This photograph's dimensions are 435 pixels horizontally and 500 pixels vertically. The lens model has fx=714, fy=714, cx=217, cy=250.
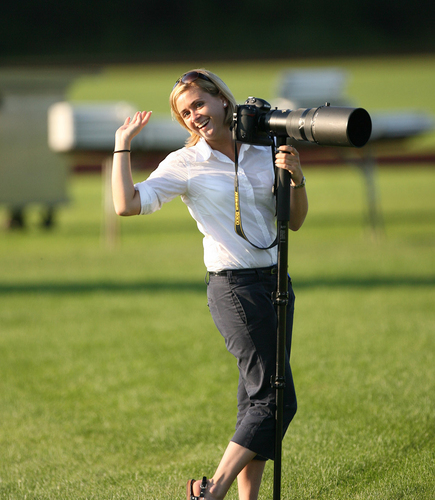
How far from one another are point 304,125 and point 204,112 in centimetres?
44

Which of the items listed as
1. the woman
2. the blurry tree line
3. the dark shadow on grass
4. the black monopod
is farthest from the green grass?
the blurry tree line

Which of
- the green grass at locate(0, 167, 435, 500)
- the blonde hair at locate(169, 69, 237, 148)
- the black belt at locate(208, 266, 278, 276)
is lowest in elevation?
the green grass at locate(0, 167, 435, 500)

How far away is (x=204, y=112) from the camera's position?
2.56m

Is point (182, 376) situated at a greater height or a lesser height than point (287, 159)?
lesser

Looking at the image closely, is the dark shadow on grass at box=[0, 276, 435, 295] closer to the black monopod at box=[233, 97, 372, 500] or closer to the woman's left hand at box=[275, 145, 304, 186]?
Answer: the black monopod at box=[233, 97, 372, 500]

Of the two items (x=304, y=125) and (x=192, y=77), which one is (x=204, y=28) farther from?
(x=304, y=125)

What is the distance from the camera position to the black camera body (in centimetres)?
221

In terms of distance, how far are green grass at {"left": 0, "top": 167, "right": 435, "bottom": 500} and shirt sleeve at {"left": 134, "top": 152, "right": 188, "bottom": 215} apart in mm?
1302

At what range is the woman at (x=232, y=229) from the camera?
2541mm

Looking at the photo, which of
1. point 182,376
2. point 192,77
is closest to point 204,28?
point 182,376

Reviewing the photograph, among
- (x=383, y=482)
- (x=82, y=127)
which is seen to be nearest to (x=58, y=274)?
(x=82, y=127)

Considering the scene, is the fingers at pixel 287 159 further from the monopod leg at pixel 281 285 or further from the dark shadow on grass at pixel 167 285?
the dark shadow on grass at pixel 167 285

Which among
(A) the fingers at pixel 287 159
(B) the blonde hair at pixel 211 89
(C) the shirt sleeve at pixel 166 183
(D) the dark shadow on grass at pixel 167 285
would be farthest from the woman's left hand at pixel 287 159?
(D) the dark shadow on grass at pixel 167 285

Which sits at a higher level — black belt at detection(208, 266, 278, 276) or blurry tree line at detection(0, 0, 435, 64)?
blurry tree line at detection(0, 0, 435, 64)
